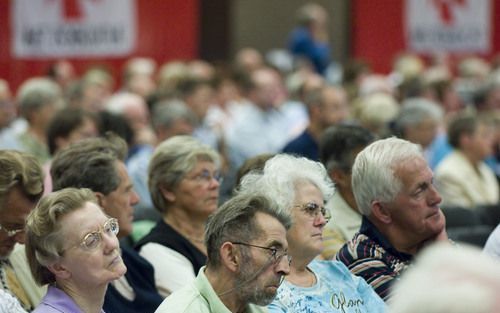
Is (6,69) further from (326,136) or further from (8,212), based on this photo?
(8,212)

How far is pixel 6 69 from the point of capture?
1192cm

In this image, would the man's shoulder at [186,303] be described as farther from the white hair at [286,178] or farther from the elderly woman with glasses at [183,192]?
the elderly woman with glasses at [183,192]

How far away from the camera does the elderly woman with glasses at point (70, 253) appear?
362cm

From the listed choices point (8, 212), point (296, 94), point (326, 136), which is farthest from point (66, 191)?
point (296, 94)

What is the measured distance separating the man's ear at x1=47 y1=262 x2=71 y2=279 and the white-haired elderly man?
1.27 metres

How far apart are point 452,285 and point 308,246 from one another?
2.41 meters

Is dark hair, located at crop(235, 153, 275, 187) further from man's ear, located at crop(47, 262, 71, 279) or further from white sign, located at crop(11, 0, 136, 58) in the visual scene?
white sign, located at crop(11, 0, 136, 58)

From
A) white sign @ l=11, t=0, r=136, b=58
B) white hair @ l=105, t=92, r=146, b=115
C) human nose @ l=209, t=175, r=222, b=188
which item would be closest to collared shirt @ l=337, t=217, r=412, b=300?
human nose @ l=209, t=175, r=222, b=188

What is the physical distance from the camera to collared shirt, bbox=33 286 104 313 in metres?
3.59

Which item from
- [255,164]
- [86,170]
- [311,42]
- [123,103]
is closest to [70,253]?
[86,170]

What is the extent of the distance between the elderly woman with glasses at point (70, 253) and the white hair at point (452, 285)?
6.50 ft

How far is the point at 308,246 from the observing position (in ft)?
13.6

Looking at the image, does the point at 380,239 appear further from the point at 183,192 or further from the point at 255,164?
the point at 183,192

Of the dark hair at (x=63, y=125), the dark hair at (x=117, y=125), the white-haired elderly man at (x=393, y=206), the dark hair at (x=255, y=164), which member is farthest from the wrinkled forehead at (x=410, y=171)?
the dark hair at (x=117, y=125)
